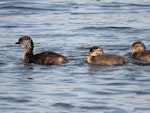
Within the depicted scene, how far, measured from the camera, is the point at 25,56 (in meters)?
14.5

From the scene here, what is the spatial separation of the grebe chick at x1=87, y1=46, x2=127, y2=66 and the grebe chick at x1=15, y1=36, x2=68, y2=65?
51cm

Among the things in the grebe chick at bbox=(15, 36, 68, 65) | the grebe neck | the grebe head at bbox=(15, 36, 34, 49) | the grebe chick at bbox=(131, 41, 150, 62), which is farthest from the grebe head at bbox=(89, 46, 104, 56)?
the grebe head at bbox=(15, 36, 34, 49)

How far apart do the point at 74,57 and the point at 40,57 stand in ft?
2.53

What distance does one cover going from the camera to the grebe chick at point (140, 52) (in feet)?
45.9

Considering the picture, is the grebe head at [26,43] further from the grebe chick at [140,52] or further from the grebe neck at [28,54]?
the grebe chick at [140,52]

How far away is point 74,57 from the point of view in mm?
14352

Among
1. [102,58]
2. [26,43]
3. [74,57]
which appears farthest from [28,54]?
[102,58]

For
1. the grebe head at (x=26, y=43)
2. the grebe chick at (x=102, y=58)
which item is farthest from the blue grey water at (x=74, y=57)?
the grebe head at (x=26, y=43)

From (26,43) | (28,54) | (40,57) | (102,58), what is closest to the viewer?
(102,58)

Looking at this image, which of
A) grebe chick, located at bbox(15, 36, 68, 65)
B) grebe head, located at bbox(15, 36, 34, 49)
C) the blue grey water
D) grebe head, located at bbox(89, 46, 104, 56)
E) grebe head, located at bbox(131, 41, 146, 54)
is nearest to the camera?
the blue grey water

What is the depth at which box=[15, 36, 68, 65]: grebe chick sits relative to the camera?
13.7m

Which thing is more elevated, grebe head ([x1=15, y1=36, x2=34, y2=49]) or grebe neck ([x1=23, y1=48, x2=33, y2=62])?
grebe head ([x1=15, y1=36, x2=34, y2=49])

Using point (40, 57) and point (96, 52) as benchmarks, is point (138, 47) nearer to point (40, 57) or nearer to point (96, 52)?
point (96, 52)

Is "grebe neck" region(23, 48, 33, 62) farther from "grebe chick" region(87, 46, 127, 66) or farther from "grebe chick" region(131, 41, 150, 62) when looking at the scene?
"grebe chick" region(131, 41, 150, 62)
